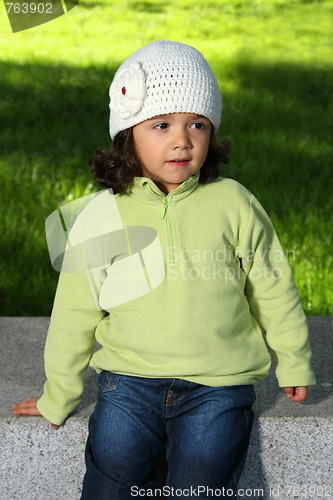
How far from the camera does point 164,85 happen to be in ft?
6.54

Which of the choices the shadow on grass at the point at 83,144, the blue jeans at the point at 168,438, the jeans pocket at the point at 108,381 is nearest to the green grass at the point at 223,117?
the shadow on grass at the point at 83,144

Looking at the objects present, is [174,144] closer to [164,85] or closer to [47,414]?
[164,85]

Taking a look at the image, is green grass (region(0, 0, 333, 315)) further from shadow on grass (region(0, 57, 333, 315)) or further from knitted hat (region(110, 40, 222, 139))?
knitted hat (region(110, 40, 222, 139))

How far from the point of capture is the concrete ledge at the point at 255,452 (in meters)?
2.17

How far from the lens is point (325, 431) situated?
2.17m

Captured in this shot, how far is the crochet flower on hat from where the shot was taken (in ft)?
6.54

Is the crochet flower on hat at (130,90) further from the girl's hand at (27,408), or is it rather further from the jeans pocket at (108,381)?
the girl's hand at (27,408)

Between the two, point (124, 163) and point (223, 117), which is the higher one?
point (124, 163)

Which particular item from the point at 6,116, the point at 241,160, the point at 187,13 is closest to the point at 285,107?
the point at 241,160

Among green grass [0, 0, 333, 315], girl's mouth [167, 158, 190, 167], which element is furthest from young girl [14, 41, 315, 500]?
green grass [0, 0, 333, 315]

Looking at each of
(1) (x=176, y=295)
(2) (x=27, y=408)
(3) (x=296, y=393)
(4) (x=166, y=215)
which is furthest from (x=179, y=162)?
(2) (x=27, y=408)

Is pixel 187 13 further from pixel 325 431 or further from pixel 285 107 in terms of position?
pixel 325 431

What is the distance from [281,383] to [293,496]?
40cm

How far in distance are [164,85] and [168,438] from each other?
1000 millimetres
